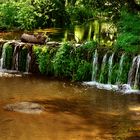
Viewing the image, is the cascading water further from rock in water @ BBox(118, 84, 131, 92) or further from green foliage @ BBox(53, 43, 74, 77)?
green foliage @ BBox(53, 43, 74, 77)

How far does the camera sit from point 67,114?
12984 millimetres

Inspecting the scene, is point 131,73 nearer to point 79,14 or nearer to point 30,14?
point 30,14

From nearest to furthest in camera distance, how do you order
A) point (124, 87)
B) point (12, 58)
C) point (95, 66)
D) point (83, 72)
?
point (124, 87)
point (83, 72)
point (95, 66)
point (12, 58)

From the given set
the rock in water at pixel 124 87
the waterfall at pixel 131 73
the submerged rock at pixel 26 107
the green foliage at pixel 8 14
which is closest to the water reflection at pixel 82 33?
the green foliage at pixel 8 14

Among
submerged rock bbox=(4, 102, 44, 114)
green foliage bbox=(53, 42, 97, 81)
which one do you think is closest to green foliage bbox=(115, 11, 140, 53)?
green foliage bbox=(53, 42, 97, 81)

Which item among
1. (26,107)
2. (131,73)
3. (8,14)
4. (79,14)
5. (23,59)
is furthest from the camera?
(79,14)

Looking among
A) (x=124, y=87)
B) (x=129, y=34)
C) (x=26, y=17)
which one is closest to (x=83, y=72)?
(x=124, y=87)

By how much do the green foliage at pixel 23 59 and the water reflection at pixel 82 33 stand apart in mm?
3843

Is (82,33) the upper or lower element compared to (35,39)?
lower

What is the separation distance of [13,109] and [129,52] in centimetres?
555

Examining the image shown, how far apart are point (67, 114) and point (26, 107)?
1291mm

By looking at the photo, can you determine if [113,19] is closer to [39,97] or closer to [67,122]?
[39,97]

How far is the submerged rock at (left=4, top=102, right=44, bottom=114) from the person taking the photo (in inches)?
517

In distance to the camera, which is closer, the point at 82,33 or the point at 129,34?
the point at 129,34
